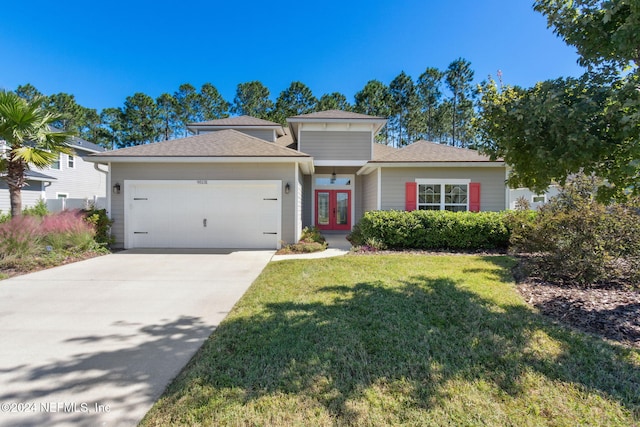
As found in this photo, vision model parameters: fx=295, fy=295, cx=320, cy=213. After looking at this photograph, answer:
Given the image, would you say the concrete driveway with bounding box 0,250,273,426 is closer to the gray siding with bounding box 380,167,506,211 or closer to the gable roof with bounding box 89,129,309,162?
the gable roof with bounding box 89,129,309,162

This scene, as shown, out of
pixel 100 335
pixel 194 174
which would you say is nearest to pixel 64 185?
pixel 194 174

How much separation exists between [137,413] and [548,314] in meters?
4.73

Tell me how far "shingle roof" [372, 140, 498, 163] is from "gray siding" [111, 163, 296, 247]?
369 centimetres

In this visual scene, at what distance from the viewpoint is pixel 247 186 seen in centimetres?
970

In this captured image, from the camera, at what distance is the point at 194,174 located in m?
9.60

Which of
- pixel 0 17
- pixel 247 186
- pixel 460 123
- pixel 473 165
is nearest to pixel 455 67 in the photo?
pixel 460 123

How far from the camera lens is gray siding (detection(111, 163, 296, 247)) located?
9562mm

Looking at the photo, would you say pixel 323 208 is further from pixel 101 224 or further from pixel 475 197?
pixel 101 224

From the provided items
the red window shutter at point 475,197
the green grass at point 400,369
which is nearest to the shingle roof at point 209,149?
the green grass at point 400,369

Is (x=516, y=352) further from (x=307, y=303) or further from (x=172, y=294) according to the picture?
(x=172, y=294)

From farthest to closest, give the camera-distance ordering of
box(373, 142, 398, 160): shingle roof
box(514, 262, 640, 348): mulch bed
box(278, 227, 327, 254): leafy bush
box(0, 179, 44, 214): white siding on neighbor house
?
box(0, 179, 44, 214): white siding on neighbor house, box(373, 142, 398, 160): shingle roof, box(278, 227, 327, 254): leafy bush, box(514, 262, 640, 348): mulch bed

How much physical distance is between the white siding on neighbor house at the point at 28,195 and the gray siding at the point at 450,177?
18783 millimetres

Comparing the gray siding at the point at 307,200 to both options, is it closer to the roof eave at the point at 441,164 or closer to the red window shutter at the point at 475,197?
the roof eave at the point at 441,164

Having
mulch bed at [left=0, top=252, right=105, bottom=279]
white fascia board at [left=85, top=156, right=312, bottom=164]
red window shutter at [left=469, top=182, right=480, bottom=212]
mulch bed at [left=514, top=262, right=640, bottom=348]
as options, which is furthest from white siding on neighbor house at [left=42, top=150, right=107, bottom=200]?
mulch bed at [left=514, top=262, right=640, bottom=348]
